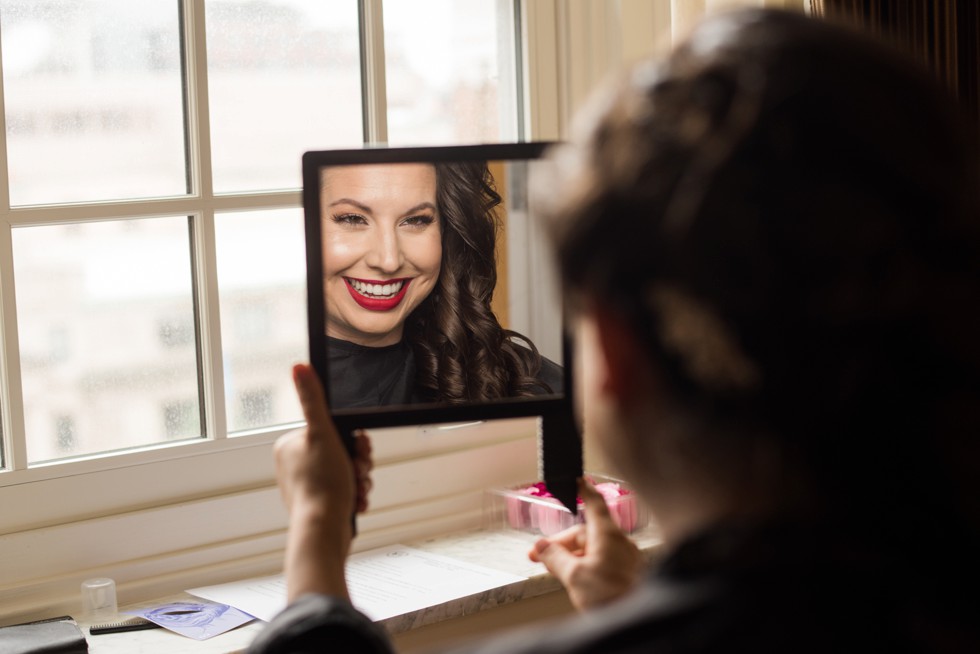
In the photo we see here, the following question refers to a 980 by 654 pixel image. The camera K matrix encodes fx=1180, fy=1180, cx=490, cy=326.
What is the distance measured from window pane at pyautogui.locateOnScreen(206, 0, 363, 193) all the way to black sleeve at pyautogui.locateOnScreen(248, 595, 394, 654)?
106 cm

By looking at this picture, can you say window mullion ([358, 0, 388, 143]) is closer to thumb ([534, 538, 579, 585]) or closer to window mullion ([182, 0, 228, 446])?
window mullion ([182, 0, 228, 446])

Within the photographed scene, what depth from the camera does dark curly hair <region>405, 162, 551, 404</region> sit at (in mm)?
1186

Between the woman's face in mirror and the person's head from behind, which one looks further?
the woman's face in mirror

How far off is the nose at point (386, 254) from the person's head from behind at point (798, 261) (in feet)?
2.53

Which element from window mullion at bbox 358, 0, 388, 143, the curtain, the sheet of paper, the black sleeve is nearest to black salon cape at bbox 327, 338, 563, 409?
the black sleeve

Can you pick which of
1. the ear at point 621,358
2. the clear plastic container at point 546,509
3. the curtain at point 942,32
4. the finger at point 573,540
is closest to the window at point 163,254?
the clear plastic container at point 546,509

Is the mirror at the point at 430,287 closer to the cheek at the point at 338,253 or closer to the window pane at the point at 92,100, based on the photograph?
the cheek at the point at 338,253

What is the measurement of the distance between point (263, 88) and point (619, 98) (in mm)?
1278

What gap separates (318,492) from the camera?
3.13 feet

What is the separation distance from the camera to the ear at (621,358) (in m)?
0.54

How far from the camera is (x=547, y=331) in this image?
120 cm

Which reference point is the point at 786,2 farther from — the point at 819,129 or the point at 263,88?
the point at 819,129

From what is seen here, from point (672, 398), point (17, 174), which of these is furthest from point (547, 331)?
point (17, 174)

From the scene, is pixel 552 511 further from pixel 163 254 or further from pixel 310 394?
pixel 310 394
